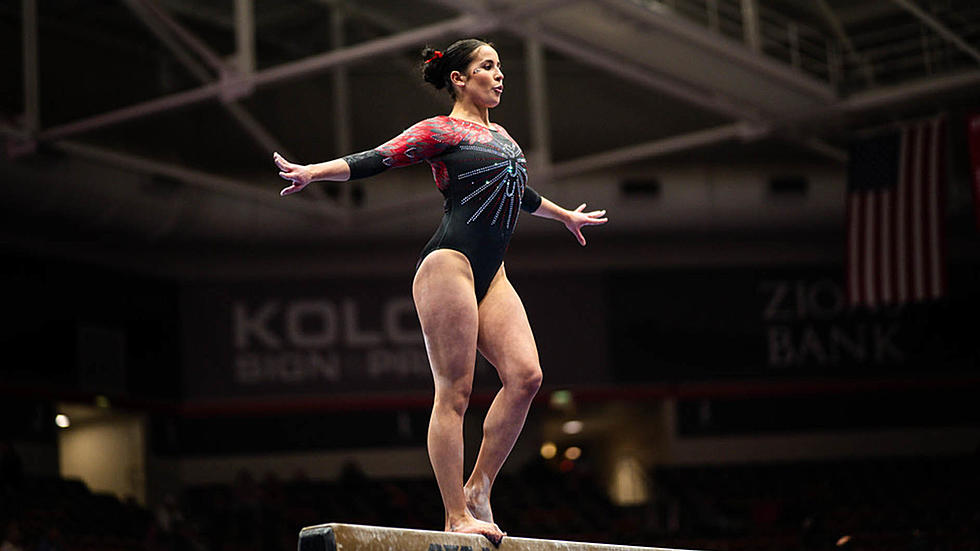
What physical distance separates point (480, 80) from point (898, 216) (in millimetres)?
11700

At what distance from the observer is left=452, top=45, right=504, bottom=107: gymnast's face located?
16.3 ft

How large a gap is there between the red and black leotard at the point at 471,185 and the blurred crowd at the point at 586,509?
867 cm

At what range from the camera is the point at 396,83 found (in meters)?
20.1

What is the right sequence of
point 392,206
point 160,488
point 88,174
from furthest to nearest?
point 160,488 → point 392,206 → point 88,174

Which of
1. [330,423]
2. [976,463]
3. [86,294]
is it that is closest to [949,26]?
[976,463]

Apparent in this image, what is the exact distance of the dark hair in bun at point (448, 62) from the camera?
5.00 m

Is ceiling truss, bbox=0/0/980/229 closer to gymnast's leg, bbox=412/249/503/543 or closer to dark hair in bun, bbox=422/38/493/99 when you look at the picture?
dark hair in bun, bbox=422/38/493/99

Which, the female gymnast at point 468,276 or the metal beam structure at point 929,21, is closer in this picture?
the female gymnast at point 468,276

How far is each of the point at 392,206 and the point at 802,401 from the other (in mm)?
7626

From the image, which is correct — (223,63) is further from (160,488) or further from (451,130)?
(451,130)

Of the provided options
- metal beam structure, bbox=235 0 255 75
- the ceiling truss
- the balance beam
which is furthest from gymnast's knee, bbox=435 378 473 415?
metal beam structure, bbox=235 0 255 75

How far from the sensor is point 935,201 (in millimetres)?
15070

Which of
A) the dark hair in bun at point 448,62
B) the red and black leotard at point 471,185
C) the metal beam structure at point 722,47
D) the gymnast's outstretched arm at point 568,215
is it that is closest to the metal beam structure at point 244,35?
the metal beam structure at point 722,47

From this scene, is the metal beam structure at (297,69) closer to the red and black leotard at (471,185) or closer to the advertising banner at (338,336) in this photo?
the advertising banner at (338,336)
